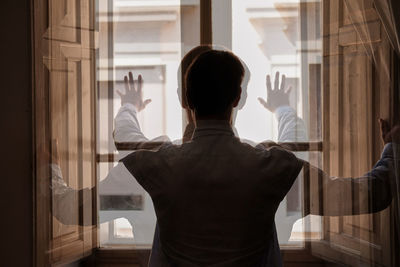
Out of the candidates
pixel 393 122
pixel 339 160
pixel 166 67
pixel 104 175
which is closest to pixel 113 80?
pixel 166 67

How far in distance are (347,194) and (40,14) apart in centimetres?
111

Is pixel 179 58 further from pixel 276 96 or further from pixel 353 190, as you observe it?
pixel 353 190

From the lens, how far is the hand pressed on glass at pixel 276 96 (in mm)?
1324

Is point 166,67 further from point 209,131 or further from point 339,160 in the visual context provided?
point 339,160

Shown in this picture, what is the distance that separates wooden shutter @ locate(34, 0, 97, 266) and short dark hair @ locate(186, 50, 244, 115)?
0.51 meters

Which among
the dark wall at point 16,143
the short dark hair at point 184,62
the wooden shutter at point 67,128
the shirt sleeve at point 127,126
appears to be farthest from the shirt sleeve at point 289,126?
the dark wall at point 16,143

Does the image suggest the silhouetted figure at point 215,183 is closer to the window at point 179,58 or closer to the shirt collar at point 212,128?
the shirt collar at point 212,128

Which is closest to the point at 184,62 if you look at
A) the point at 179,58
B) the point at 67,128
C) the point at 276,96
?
the point at 179,58

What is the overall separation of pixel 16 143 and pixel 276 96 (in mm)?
868

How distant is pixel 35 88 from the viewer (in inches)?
59.4

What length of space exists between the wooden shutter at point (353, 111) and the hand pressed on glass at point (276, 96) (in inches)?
4.5

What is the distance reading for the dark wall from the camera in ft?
5.09

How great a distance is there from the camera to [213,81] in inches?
37.9

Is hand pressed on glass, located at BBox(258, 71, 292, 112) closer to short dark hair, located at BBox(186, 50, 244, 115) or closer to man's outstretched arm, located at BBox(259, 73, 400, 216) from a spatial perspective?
man's outstretched arm, located at BBox(259, 73, 400, 216)
